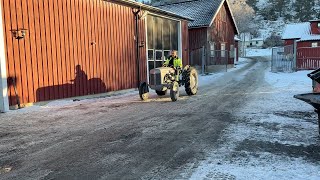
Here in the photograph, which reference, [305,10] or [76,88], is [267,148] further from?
[305,10]

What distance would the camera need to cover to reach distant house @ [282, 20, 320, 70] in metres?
23.8

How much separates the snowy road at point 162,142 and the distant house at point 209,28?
739 inches

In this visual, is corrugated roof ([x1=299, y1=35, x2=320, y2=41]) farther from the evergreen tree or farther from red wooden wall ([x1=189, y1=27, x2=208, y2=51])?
the evergreen tree

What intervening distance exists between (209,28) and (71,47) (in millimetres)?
18838

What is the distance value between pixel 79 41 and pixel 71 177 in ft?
29.5

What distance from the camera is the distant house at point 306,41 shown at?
939 inches

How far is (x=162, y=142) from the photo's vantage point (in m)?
6.02

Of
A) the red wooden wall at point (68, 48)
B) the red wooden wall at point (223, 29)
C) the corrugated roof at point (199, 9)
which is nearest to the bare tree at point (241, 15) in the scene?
the red wooden wall at point (223, 29)

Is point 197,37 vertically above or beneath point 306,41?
beneath

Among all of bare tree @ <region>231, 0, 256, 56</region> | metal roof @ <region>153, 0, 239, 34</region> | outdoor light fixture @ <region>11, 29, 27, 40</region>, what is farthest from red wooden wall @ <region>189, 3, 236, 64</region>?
bare tree @ <region>231, 0, 256, 56</region>

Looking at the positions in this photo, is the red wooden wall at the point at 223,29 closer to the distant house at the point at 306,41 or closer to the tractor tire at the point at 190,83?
the distant house at the point at 306,41

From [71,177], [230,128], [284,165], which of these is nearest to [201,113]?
[230,128]

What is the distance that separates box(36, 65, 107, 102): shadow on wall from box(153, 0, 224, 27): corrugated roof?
665 inches

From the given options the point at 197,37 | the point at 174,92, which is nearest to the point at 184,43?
the point at 197,37
